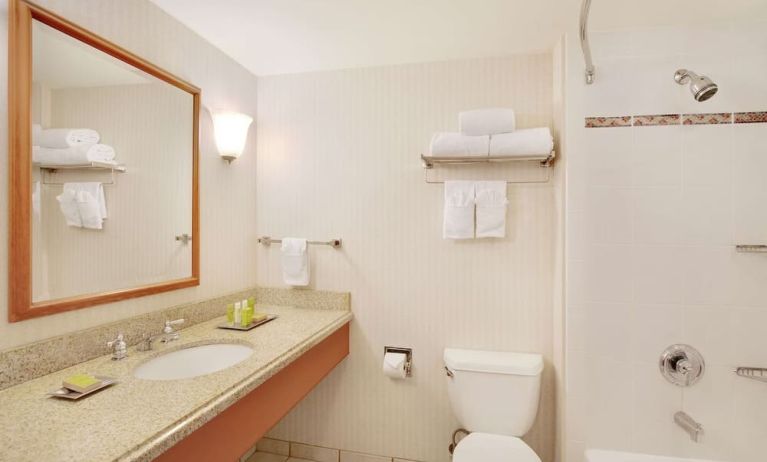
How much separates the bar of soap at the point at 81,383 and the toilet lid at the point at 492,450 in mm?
1306

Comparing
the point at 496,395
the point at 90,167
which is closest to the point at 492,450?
the point at 496,395

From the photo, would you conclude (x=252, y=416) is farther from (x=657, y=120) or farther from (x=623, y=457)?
(x=657, y=120)

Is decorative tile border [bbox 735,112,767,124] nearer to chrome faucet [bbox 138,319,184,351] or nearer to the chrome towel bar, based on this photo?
the chrome towel bar

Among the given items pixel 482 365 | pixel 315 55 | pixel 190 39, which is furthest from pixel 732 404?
pixel 190 39

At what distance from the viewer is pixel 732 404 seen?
5.20 feet

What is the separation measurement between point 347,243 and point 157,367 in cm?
109

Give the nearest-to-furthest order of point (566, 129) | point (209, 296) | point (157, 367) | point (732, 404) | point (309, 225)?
point (157, 367) → point (732, 404) → point (566, 129) → point (209, 296) → point (309, 225)

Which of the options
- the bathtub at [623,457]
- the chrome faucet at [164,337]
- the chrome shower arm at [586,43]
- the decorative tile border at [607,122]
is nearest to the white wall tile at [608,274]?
the decorative tile border at [607,122]

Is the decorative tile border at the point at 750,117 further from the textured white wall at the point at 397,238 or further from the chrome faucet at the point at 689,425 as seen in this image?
the chrome faucet at the point at 689,425

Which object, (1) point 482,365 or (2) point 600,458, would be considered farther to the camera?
(1) point 482,365

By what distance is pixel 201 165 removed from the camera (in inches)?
72.7

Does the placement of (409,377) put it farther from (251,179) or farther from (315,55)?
(315,55)

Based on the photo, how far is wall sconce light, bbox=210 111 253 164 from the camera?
190cm

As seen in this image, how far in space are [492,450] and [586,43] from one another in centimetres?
171
